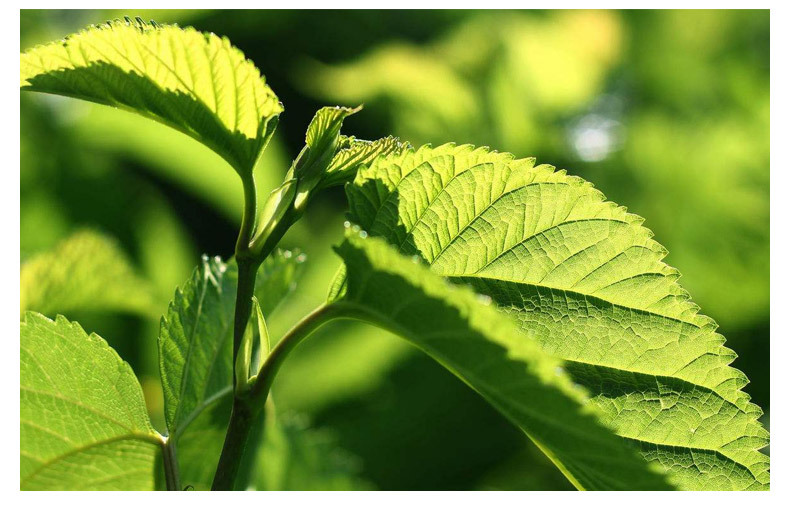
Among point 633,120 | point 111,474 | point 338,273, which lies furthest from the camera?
point 633,120

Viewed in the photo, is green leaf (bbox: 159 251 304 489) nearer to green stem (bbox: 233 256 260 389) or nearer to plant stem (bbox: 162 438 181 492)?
plant stem (bbox: 162 438 181 492)

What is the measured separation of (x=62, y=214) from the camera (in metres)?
2.13

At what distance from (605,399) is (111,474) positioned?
50 centimetres

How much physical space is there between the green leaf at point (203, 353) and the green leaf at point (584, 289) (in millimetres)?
260

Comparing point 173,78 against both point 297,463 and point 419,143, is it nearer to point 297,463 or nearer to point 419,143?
point 297,463

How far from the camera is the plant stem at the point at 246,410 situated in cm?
68

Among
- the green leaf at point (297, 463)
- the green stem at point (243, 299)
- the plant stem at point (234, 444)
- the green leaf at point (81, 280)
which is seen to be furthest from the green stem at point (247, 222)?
the green leaf at point (81, 280)

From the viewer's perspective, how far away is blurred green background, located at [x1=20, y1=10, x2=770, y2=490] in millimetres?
1898

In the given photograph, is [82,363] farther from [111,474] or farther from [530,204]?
[530,204]

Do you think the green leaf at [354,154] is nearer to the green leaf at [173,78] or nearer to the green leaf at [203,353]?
the green leaf at [173,78]

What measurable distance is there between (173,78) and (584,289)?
0.42 m

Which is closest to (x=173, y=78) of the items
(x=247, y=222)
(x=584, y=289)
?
(x=247, y=222)

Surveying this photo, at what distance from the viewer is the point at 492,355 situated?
1.92 feet

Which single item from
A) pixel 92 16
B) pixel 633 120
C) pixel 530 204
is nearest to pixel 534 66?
pixel 633 120
